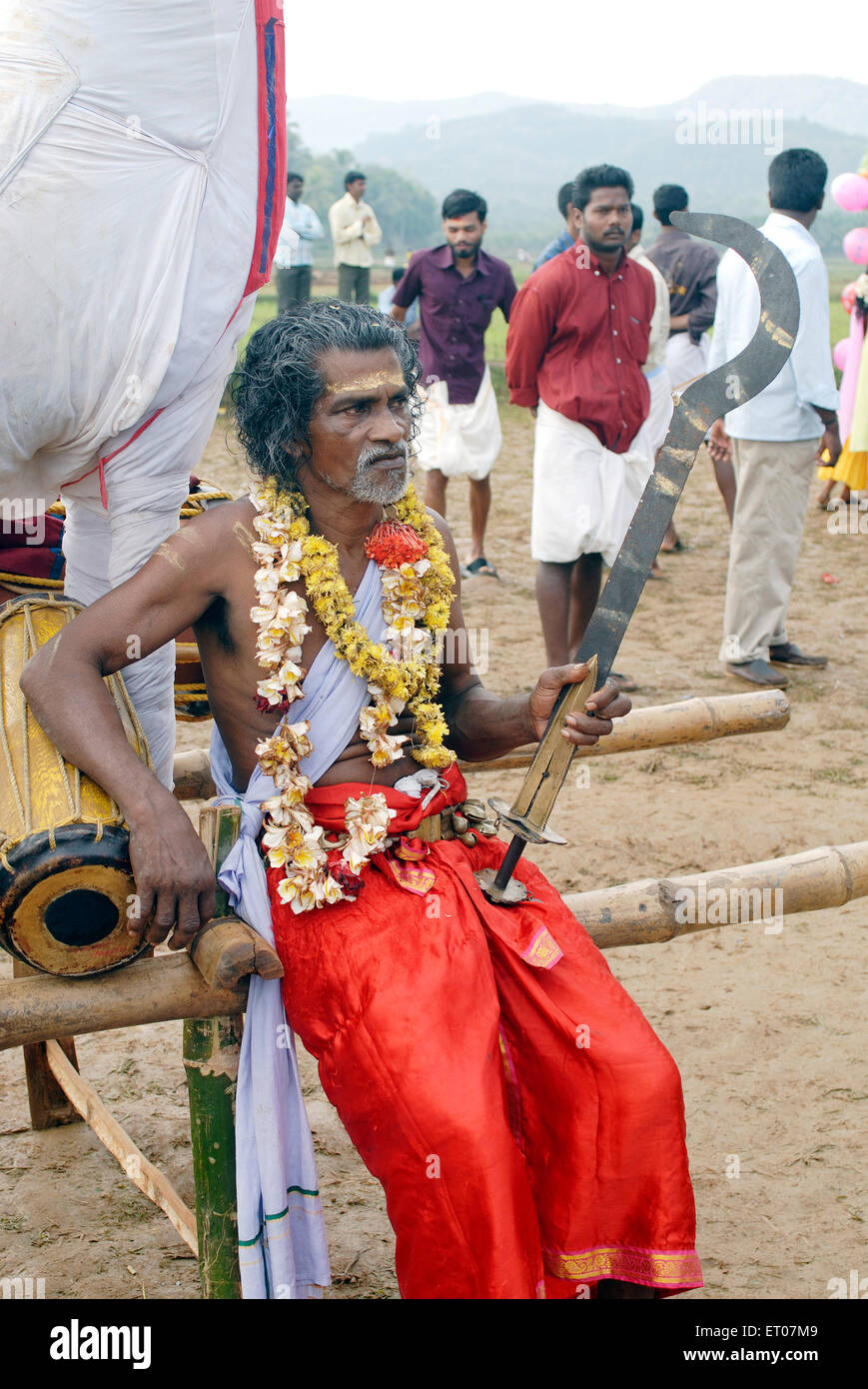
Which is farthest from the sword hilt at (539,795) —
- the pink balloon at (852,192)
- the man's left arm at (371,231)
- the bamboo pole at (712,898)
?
the man's left arm at (371,231)

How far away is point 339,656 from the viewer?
2617 millimetres

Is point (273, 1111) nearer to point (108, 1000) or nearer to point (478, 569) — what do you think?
point (108, 1000)

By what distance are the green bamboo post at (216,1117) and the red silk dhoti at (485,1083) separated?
137 millimetres

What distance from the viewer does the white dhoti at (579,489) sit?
5828mm

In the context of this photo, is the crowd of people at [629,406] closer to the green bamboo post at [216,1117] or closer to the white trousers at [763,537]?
the white trousers at [763,537]

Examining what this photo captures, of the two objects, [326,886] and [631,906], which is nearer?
[326,886]

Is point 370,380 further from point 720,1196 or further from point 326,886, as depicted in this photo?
point 720,1196

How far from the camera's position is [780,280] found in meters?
2.38

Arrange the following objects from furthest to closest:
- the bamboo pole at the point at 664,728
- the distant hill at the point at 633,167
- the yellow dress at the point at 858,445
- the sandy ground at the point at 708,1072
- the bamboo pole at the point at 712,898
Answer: the distant hill at the point at 633,167, the yellow dress at the point at 858,445, the bamboo pole at the point at 664,728, the sandy ground at the point at 708,1072, the bamboo pole at the point at 712,898

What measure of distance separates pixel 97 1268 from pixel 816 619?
593 centimetres

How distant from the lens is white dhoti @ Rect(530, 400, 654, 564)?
5.83 m

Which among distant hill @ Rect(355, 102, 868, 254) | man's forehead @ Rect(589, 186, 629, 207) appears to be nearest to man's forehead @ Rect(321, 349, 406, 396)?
man's forehead @ Rect(589, 186, 629, 207)

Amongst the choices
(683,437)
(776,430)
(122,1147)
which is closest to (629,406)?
(776,430)
